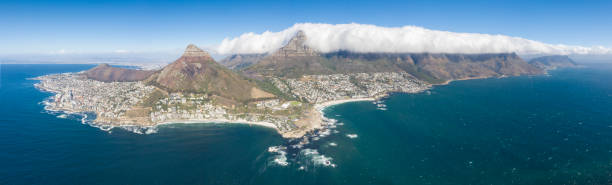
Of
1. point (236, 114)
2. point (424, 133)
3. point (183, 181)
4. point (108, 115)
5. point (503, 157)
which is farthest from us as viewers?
point (236, 114)

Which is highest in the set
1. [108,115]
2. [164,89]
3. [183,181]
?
[164,89]

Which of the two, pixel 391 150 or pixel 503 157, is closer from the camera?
pixel 503 157

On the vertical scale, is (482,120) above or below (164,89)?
below

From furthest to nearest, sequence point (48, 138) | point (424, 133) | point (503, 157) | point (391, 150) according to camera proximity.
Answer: point (424, 133) → point (48, 138) → point (391, 150) → point (503, 157)

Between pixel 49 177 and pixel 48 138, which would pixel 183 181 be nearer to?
pixel 49 177

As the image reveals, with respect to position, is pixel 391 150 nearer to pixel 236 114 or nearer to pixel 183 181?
pixel 183 181

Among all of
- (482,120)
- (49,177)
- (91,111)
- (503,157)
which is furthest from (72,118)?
(482,120)

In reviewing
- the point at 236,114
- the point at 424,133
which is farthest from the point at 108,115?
the point at 424,133
